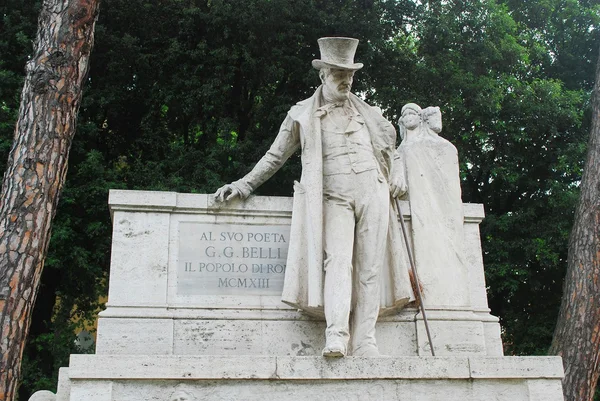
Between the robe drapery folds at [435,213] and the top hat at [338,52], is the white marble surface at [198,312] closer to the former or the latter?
the robe drapery folds at [435,213]

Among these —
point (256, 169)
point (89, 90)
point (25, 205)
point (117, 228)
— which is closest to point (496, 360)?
point (256, 169)

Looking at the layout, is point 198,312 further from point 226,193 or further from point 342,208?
point 342,208

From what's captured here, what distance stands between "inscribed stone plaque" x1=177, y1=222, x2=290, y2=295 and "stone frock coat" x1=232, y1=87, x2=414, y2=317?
458 millimetres

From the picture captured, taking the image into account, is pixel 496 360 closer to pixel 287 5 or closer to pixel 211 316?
pixel 211 316

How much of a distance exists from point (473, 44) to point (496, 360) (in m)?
10.4

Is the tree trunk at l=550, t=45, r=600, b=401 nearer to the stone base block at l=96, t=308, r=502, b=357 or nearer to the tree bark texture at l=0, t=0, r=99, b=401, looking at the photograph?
the stone base block at l=96, t=308, r=502, b=357

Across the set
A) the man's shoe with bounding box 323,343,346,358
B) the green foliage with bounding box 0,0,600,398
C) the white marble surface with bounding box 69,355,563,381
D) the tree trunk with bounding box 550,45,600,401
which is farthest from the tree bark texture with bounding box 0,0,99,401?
the tree trunk with bounding box 550,45,600,401

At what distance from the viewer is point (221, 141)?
15.0m

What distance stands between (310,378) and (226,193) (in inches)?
85.6

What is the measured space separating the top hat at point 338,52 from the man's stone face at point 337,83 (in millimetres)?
110

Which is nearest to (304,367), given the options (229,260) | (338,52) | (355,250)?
(355,250)

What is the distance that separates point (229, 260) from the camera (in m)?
7.43

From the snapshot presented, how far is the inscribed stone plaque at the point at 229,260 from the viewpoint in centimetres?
733

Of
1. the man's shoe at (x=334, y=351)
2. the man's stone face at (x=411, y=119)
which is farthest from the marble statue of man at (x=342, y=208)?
the man's stone face at (x=411, y=119)
